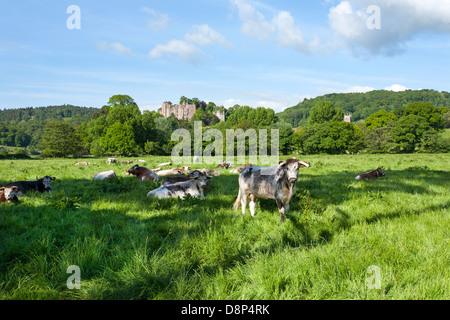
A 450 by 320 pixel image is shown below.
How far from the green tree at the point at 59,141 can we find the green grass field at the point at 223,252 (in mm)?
57329

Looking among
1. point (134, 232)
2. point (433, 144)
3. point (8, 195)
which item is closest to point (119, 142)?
point (8, 195)

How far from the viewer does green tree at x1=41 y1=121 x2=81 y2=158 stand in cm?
5306

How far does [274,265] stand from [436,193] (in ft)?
25.5

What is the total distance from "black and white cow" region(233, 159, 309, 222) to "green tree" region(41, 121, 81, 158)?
60.6 metres

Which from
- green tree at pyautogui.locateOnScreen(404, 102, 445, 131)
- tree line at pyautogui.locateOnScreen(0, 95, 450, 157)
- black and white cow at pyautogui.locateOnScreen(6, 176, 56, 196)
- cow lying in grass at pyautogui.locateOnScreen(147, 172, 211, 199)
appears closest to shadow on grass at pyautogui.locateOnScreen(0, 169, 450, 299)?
cow lying in grass at pyautogui.locateOnScreen(147, 172, 211, 199)

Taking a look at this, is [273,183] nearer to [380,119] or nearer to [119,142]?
[119,142]

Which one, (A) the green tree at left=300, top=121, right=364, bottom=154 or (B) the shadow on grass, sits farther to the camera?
(A) the green tree at left=300, top=121, right=364, bottom=154

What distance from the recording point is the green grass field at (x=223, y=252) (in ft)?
8.73

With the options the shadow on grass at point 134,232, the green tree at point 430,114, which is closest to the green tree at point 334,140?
the green tree at point 430,114

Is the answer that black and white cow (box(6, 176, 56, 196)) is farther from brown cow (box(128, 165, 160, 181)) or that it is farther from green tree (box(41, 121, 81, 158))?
green tree (box(41, 121, 81, 158))

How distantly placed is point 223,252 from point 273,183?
2.49 m

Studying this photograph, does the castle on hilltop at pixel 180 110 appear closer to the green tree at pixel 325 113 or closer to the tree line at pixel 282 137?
the tree line at pixel 282 137
